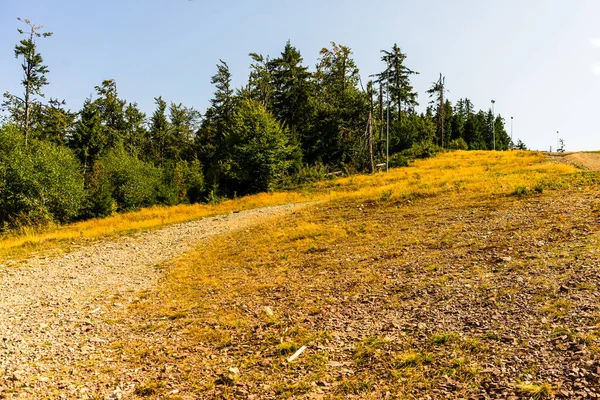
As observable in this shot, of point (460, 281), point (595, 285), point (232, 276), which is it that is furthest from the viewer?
point (232, 276)

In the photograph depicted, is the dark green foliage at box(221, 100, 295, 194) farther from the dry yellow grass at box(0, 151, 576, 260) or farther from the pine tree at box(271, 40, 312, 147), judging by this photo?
the pine tree at box(271, 40, 312, 147)

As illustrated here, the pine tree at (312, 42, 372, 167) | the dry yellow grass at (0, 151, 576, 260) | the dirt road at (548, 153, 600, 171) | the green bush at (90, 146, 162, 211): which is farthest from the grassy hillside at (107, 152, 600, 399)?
the pine tree at (312, 42, 372, 167)

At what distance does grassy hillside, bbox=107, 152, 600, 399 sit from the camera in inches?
169

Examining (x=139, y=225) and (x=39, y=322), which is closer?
(x=39, y=322)

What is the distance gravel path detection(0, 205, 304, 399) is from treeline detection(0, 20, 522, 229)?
11.6 m

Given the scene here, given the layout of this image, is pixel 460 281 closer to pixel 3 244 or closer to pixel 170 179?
pixel 3 244

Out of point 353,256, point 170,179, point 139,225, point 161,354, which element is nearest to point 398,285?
point 353,256

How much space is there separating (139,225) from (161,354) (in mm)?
16246

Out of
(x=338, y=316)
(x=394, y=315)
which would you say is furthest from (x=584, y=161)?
(x=338, y=316)

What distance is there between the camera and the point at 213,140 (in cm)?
4925

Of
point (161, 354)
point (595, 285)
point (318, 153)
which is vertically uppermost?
point (318, 153)

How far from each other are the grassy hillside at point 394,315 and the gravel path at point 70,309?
0.58 meters

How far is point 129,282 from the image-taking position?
10.2 m

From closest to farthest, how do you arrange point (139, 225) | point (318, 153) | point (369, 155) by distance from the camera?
1. point (139, 225)
2. point (369, 155)
3. point (318, 153)
